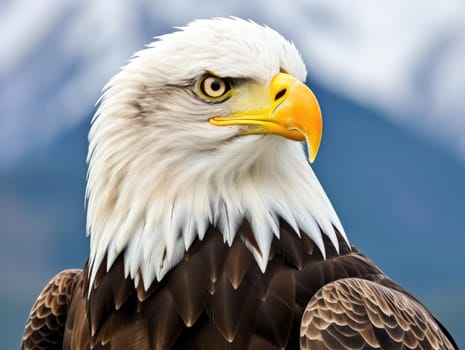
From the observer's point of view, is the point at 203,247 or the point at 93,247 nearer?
the point at 203,247

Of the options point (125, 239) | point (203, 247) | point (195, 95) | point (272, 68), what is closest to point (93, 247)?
point (125, 239)

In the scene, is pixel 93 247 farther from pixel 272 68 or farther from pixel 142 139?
pixel 272 68

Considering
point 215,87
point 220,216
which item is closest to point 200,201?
point 220,216

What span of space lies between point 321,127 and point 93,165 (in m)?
1.07

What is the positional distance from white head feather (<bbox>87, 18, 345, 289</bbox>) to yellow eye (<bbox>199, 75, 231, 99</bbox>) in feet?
0.13

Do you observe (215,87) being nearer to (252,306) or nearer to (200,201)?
(200,201)

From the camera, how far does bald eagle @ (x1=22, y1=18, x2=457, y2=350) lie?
3799 millimetres

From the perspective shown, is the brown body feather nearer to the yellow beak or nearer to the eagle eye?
the yellow beak

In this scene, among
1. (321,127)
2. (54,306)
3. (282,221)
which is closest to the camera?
(321,127)

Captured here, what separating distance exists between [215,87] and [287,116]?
0.37m

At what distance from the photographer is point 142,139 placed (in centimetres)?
398

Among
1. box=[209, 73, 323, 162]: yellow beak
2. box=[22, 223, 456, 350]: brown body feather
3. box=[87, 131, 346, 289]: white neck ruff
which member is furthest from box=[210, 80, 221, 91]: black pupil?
box=[22, 223, 456, 350]: brown body feather

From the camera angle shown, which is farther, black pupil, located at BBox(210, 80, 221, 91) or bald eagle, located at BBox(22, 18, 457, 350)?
black pupil, located at BBox(210, 80, 221, 91)

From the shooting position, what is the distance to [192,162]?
3955mm
